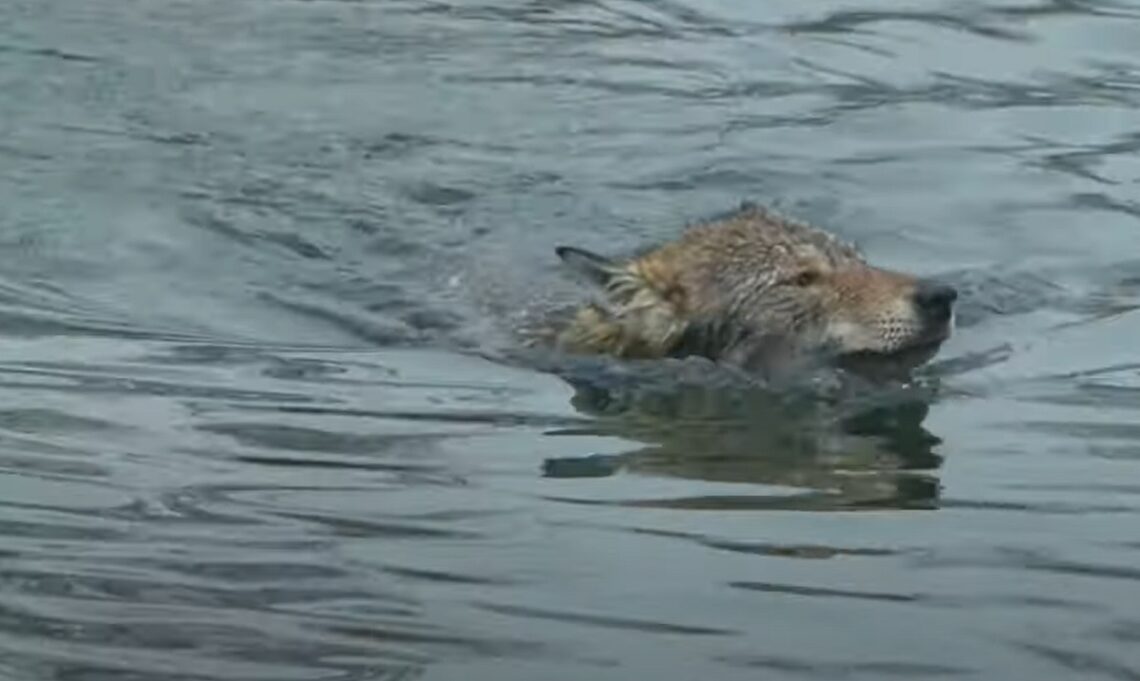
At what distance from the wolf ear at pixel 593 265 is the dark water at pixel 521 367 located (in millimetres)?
473

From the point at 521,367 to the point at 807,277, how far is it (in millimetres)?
990

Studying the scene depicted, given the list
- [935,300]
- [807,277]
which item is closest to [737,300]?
[807,277]

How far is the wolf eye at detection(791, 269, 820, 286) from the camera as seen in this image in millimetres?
9289

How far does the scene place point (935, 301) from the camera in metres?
8.87

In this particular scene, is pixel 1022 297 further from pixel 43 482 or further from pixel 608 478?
pixel 43 482

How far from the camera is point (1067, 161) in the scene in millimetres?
12164

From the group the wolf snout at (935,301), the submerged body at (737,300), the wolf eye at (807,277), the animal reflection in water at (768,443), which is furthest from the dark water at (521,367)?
the wolf eye at (807,277)

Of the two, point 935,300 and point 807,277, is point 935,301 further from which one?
point 807,277

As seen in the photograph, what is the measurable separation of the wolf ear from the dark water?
47 cm

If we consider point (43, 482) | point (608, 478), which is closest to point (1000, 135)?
point (608, 478)

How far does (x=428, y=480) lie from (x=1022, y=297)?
13.0 feet

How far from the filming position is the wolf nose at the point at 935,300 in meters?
8.87

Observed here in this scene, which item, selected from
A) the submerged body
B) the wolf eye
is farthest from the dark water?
the wolf eye

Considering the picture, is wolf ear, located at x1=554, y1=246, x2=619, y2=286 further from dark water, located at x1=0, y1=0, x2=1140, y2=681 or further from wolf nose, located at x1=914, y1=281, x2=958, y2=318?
wolf nose, located at x1=914, y1=281, x2=958, y2=318
